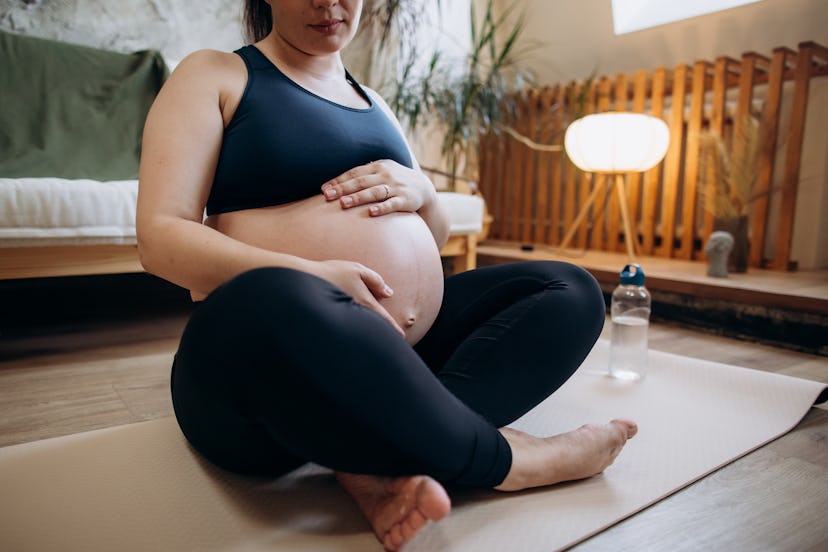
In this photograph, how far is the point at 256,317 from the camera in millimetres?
609

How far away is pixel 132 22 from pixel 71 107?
635 millimetres

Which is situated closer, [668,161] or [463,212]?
[463,212]

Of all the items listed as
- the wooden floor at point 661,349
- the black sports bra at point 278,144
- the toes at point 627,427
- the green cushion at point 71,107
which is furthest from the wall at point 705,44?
the black sports bra at point 278,144

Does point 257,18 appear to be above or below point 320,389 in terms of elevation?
above

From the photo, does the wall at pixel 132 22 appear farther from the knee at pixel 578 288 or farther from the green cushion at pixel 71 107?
the knee at pixel 578 288

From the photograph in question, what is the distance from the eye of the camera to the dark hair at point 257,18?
1.05 meters

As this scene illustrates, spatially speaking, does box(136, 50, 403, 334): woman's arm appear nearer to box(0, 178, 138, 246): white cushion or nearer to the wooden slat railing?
box(0, 178, 138, 246): white cushion

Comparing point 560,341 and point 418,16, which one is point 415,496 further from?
point 418,16

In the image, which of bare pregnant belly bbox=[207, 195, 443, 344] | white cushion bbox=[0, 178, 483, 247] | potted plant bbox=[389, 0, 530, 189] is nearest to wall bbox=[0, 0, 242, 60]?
potted plant bbox=[389, 0, 530, 189]

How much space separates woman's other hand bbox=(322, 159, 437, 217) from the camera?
84 centimetres

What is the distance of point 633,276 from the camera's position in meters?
1.40


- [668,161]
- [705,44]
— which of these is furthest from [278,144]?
[705,44]

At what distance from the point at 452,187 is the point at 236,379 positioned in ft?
8.90

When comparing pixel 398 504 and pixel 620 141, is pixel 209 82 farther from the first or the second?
pixel 620 141
